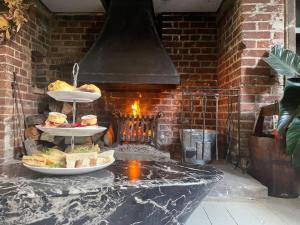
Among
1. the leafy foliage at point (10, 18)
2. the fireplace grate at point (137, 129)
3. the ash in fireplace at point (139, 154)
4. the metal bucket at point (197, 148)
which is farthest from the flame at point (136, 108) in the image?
the leafy foliage at point (10, 18)

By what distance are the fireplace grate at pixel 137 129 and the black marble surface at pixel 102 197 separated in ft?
5.85

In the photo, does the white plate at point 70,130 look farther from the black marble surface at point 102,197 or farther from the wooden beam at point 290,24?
the wooden beam at point 290,24

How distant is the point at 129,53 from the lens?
2885 mm

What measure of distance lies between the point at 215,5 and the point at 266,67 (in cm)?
109

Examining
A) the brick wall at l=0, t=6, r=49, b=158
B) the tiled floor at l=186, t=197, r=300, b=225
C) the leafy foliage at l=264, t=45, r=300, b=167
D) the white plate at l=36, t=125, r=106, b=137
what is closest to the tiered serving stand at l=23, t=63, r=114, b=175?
the white plate at l=36, t=125, r=106, b=137

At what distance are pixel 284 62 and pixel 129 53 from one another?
4.72 feet

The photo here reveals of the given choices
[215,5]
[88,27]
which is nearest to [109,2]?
[88,27]

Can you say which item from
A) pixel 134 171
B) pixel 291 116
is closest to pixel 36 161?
pixel 134 171

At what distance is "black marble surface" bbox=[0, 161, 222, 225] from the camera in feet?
3.21

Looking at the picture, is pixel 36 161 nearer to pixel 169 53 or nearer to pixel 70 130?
pixel 70 130

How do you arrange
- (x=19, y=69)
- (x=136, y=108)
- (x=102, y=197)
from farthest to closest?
(x=136, y=108), (x=19, y=69), (x=102, y=197)

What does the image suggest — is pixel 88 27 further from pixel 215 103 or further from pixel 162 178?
pixel 162 178

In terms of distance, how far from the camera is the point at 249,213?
5.94 ft

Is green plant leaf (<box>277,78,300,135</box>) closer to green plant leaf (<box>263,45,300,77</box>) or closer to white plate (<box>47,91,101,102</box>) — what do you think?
green plant leaf (<box>263,45,300,77</box>)
